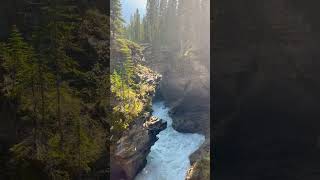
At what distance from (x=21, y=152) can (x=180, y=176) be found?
3.66 m

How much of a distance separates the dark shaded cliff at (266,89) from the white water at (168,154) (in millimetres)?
2766

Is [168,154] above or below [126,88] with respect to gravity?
below

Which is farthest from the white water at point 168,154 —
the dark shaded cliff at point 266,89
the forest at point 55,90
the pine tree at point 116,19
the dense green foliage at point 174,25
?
the dark shaded cliff at point 266,89

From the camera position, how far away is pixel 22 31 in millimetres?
6953

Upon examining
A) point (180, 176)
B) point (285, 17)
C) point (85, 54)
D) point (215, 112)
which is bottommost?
point (180, 176)

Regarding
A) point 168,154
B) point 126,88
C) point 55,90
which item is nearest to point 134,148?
point 168,154

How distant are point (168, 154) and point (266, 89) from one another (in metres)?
3.89

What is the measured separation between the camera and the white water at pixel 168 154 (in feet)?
29.3

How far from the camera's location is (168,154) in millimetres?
9258

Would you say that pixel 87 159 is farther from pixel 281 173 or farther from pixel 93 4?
pixel 281 173

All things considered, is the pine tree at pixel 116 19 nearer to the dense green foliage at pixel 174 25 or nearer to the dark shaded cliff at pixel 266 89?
the dense green foliage at pixel 174 25

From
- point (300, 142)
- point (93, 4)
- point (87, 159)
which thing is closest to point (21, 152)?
point (87, 159)

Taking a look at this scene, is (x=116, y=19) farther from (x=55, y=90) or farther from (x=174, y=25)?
(x=55, y=90)

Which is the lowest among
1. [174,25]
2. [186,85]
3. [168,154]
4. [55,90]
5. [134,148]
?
[168,154]
